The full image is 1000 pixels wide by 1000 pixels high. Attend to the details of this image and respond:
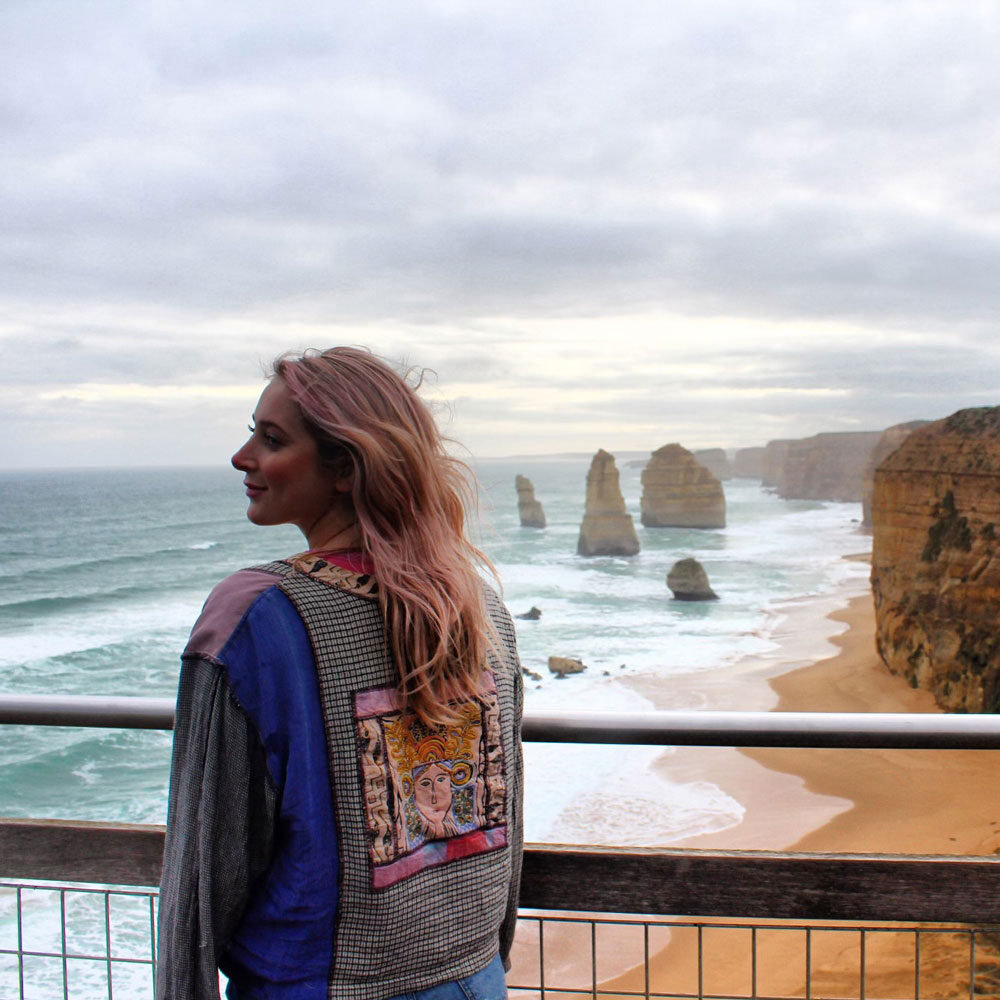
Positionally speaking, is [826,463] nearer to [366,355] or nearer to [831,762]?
[831,762]

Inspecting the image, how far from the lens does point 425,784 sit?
124 cm

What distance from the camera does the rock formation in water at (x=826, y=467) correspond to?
98.3 m

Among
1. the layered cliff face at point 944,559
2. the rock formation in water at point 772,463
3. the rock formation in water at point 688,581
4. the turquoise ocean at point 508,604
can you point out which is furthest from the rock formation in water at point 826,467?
the layered cliff face at point 944,559

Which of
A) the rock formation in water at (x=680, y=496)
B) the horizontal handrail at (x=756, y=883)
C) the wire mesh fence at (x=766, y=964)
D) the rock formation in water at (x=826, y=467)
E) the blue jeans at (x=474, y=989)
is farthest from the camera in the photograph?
the rock formation in water at (x=826, y=467)

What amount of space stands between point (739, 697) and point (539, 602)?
19.8 metres

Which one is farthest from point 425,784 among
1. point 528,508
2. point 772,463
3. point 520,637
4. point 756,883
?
point 772,463

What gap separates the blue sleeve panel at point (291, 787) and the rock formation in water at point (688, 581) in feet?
135

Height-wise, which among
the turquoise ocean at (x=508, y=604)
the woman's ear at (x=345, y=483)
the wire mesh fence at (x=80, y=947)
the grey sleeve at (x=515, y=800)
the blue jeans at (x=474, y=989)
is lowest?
the turquoise ocean at (x=508, y=604)

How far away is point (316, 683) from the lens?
1.17 meters

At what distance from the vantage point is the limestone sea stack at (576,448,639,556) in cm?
5884

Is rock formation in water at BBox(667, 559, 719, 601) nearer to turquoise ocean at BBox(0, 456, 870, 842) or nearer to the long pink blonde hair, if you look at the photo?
turquoise ocean at BBox(0, 456, 870, 842)

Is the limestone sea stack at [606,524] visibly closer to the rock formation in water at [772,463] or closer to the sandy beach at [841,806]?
the sandy beach at [841,806]

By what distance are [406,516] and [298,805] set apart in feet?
1.29

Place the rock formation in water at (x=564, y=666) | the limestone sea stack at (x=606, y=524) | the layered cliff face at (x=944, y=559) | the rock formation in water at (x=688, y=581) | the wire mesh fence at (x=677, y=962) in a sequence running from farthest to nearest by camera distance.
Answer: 1. the limestone sea stack at (x=606, y=524)
2. the rock formation in water at (x=688, y=581)
3. the rock formation in water at (x=564, y=666)
4. the layered cliff face at (x=944, y=559)
5. the wire mesh fence at (x=677, y=962)
